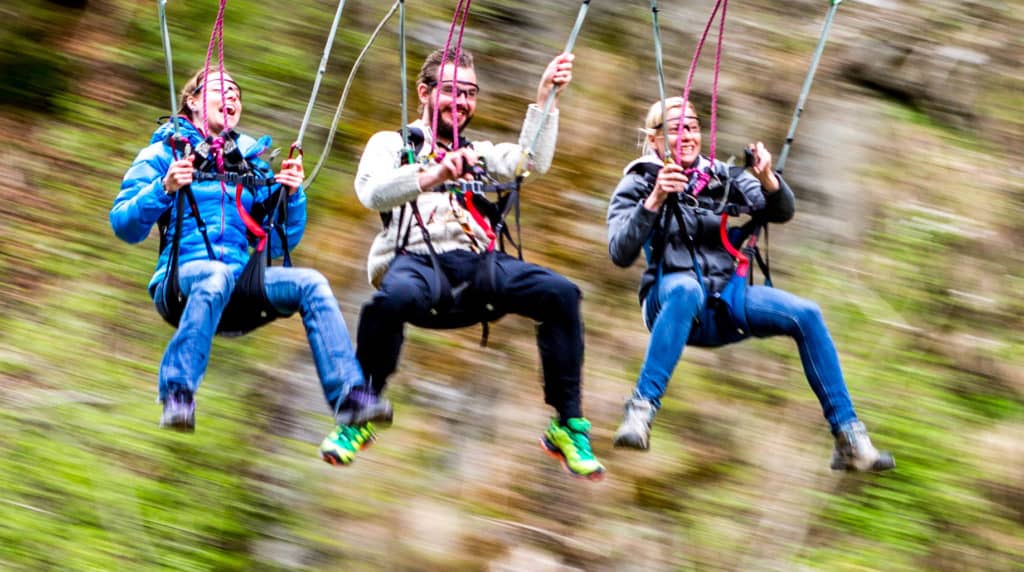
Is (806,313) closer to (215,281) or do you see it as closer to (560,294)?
(560,294)

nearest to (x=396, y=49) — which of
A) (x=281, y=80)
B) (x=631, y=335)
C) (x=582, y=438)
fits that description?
(x=281, y=80)

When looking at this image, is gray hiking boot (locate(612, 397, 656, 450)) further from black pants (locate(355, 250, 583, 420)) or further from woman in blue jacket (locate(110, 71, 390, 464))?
woman in blue jacket (locate(110, 71, 390, 464))

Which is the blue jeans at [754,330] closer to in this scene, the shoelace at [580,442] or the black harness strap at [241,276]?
the shoelace at [580,442]

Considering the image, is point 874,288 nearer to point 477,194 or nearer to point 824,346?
point 824,346

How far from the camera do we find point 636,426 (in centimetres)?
513

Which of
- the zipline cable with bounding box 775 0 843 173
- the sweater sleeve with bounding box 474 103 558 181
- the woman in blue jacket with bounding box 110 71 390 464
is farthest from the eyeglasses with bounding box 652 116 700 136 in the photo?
the woman in blue jacket with bounding box 110 71 390 464

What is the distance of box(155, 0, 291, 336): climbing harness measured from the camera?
511 cm

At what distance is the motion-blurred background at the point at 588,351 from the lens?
7.70 m

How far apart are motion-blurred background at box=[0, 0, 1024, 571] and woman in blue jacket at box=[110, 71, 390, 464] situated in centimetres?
272

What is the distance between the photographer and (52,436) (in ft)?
25.9

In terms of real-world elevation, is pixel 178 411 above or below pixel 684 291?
below

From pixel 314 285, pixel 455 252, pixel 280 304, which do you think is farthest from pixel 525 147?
pixel 280 304

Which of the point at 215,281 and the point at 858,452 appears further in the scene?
the point at 858,452

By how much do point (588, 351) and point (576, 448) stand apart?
9.15ft
